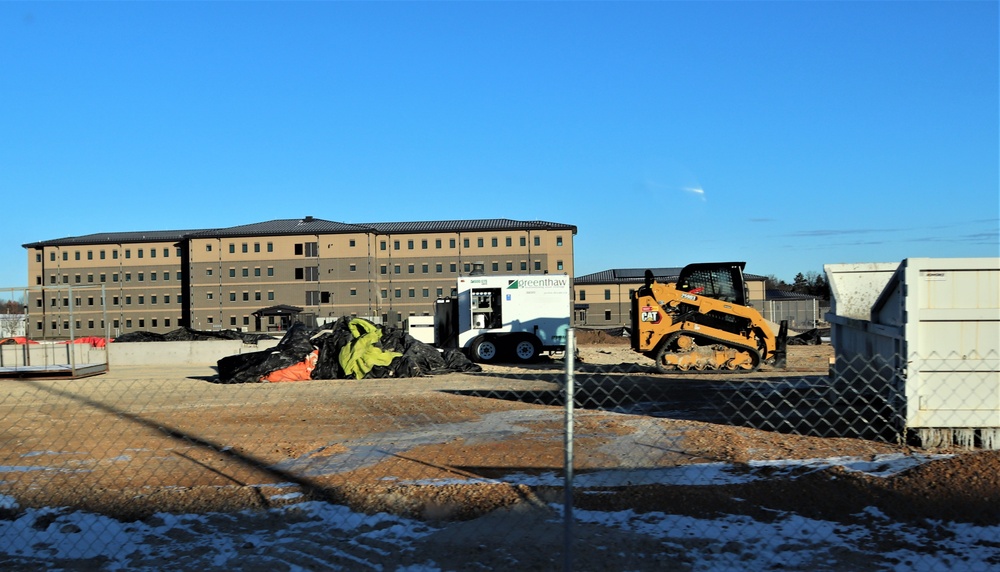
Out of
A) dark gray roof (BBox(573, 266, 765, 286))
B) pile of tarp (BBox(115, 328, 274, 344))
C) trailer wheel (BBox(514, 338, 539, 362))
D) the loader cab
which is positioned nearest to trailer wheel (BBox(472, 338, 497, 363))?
trailer wheel (BBox(514, 338, 539, 362))

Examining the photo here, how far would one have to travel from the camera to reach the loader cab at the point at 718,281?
20.2 metres

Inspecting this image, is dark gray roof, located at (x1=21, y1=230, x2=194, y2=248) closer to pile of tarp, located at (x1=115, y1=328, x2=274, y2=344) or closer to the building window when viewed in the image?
the building window

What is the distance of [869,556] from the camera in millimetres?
5316

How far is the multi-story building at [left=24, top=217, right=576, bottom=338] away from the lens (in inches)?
3233

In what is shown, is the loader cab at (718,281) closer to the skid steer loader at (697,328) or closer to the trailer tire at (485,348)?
the skid steer loader at (697,328)

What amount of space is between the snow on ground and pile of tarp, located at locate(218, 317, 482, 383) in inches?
543

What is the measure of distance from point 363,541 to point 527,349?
65.0ft

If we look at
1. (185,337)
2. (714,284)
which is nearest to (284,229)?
(185,337)

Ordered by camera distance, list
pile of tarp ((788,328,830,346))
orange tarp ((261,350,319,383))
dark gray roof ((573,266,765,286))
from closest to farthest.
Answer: orange tarp ((261,350,319,383)) → pile of tarp ((788,328,830,346)) → dark gray roof ((573,266,765,286))

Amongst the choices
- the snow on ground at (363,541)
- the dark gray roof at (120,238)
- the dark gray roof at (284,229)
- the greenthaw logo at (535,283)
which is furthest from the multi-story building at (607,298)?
the snow on ground at (363,541)

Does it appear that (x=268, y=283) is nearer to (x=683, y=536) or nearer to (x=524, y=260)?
(x=524, y=260)

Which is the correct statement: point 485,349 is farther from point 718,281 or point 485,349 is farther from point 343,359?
point 718,281

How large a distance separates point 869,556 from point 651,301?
1455cm

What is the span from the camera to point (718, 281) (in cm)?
2056
